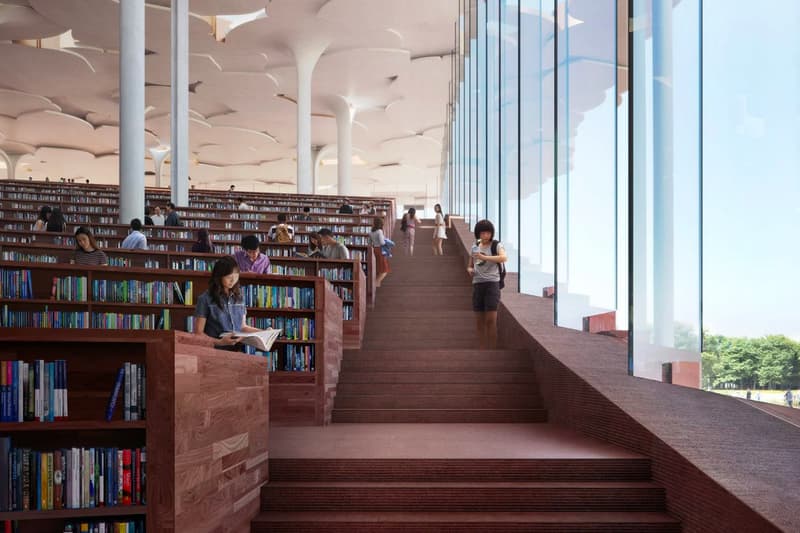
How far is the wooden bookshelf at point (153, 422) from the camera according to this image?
3.19 meters

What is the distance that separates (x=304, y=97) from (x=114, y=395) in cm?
2311

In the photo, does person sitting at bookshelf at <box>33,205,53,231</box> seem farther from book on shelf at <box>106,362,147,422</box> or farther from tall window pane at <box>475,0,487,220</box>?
book on shelf at <box>106,362,147,422</box>

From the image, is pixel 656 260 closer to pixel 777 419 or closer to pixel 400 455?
pixel 777 419

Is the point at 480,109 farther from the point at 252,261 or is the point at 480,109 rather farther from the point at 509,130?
the point at 252,261

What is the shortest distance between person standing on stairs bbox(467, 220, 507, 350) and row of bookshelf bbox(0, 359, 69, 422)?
4922 millimetres

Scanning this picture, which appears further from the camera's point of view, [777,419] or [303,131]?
[303,131]

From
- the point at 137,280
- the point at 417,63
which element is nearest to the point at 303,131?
the point at 417,63

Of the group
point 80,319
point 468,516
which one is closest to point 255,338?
point 468,516

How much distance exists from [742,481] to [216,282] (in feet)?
10.00

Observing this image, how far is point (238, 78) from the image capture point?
29.1m

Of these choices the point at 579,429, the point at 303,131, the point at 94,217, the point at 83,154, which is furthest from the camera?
the point at 83,154

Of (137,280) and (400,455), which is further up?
(137,280)

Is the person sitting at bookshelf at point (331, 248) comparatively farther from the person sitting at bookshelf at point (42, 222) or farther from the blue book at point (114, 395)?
the blue book at point (114, 395)

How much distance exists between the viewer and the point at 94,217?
47.5 feet
